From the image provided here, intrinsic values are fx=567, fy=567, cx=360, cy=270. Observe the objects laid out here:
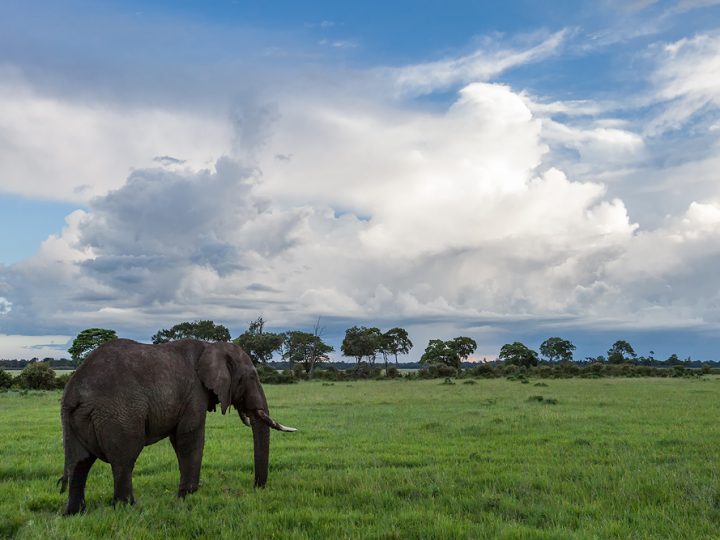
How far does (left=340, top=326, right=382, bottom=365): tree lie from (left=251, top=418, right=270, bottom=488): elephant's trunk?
110 meters

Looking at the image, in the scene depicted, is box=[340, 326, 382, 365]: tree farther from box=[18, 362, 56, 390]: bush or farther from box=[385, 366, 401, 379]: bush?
box=[18, 362, 56, 390]: bush

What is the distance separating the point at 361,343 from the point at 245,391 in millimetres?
110399

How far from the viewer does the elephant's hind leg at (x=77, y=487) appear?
9.19m

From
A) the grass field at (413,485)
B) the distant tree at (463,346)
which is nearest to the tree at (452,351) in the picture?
the distant tree at (463,346)

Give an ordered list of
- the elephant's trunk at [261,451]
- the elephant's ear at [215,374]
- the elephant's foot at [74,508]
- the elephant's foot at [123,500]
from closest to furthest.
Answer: the elephant's foot at [74,508] < the elephant's foot at [123,500] < the elephant's ear at [215,374] < the elephant's trunk at [261,451]

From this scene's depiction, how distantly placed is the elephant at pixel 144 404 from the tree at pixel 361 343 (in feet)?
361

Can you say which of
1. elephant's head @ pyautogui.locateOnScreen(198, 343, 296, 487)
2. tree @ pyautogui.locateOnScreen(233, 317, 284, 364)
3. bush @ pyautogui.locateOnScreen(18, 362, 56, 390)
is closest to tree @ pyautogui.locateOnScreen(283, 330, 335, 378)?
tree @ pyautogui.locateOnScreen(233, 317, 284, 364)

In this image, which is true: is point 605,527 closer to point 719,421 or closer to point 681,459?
point 681,459

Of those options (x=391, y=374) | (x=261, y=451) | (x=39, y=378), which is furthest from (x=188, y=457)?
(x=391, y=374)

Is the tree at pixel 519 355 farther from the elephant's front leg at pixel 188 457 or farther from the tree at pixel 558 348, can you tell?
the elephant's front leg at pixel 188 457

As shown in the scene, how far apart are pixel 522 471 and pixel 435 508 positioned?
148 inches

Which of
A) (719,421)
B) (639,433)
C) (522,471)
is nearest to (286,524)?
(522,471)

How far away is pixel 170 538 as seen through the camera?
7.80 meters

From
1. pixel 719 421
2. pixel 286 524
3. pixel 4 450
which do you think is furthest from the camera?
pixel 719 421
